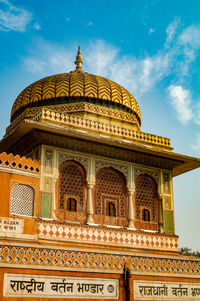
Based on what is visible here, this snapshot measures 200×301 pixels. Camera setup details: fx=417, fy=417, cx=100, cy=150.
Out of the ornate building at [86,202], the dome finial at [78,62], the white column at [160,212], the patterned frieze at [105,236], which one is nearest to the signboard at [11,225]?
the ornate building at [86,202]

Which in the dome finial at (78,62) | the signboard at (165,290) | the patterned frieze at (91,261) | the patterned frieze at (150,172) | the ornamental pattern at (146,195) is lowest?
the signboard at (165,290)

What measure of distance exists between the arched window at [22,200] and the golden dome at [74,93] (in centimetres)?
504

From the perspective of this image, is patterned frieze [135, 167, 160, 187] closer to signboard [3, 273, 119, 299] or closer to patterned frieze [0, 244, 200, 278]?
patterned frieze [0, 244, 200, 278]

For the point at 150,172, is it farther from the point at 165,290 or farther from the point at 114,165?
the point at 165,290

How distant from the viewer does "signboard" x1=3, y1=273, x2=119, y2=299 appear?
851 cm

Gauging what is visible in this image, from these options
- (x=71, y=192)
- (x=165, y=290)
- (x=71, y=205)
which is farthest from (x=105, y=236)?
(x=165, y=290)

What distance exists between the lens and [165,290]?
10.5m

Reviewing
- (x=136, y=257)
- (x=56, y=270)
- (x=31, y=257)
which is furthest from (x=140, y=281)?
(x=31, y=257)

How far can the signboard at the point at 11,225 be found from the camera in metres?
10.7

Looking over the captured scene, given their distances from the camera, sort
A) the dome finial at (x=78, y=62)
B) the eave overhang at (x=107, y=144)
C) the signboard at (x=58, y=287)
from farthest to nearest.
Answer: the dome finial at (x=78, y=62)
the eave overhang at (x=107, y=144)
the signboard at (x=58, y=287)

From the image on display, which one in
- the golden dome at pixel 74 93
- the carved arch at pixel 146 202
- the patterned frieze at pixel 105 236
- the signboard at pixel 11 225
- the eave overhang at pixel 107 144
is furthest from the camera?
the golden dome at pixel 74 93

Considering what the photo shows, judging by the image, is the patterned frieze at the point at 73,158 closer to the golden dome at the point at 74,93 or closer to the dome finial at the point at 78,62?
the golden dome at the point at 74,93

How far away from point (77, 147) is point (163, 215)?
12.5 feet

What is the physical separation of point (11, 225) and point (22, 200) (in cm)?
95
